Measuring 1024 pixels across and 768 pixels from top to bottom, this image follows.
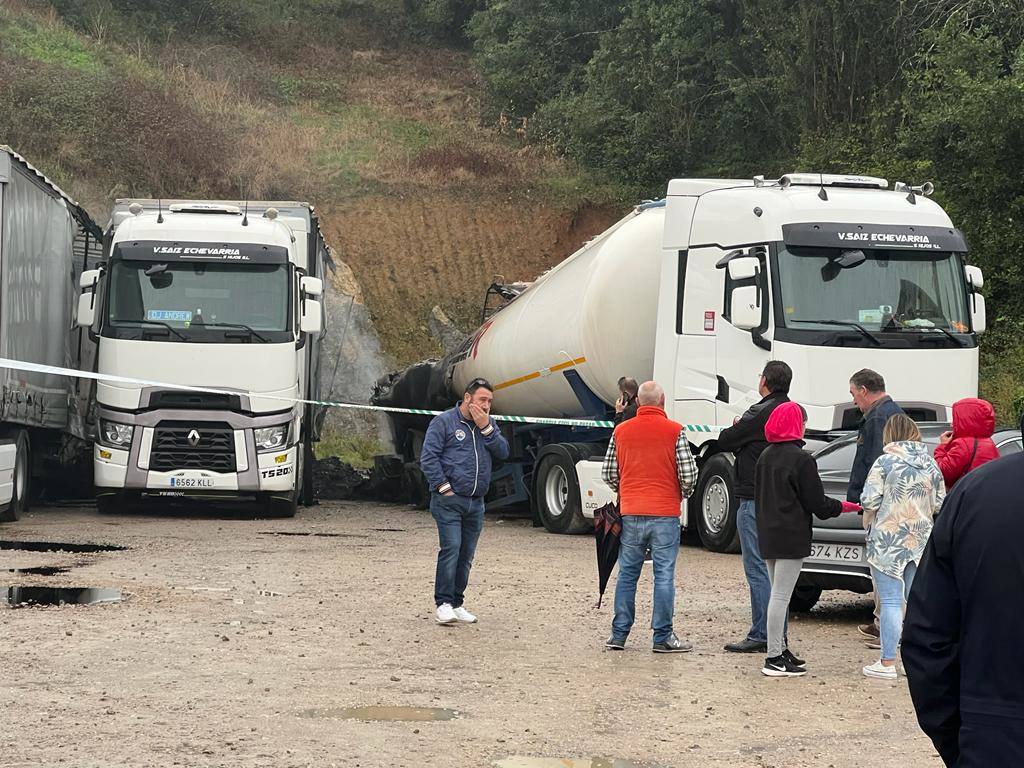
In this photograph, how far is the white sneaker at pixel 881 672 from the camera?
9.00 metres

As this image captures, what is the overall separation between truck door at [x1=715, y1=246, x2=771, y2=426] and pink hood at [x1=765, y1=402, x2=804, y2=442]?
20.9 feet

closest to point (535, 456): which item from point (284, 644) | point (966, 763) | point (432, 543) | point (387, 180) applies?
point (432, 543)

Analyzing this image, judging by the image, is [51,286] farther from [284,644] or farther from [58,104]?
[58,104]

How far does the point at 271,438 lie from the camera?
20078 mm

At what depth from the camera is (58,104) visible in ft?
142

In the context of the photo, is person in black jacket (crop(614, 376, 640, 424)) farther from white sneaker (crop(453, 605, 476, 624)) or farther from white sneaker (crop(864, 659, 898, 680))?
white sneaker (crop(864, 659, 898, 680))

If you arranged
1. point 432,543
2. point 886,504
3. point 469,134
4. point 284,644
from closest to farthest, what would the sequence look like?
point 886,504 → point 284,644 → point 432,543 → point 469,134

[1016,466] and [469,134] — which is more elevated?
[469,134]

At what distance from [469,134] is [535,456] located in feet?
96.2

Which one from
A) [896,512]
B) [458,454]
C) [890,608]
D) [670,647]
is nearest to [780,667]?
[890,608]

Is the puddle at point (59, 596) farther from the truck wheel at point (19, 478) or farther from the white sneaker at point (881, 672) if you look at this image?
the truck wheel at point (19, 478)

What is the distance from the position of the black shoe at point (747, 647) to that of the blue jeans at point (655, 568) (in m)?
0.42

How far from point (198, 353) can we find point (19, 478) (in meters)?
2.64

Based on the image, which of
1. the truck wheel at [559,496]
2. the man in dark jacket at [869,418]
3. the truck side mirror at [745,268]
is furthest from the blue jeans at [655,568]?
the truck wheel at [559,496]
